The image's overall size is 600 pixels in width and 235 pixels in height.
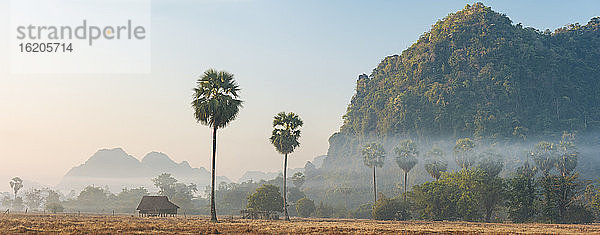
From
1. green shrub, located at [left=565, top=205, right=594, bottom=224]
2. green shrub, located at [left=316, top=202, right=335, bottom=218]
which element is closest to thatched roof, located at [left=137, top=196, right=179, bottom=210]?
green shrub, located at [left=316, top=202, right=335, bottom=218]

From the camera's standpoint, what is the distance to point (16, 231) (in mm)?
39188

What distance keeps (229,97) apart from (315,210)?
63.9m

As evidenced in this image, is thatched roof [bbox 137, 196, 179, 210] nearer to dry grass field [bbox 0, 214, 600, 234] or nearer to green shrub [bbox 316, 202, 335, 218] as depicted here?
dry grass field [bbox 0, 214, 600, 234]

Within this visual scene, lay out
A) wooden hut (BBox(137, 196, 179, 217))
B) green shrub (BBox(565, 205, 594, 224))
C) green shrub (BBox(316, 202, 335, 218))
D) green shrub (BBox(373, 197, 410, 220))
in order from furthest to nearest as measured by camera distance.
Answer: green shrub (BBox(316, 202, 335, 218)), wooden hut (BBox(137, 196, 179, 217)), green shrub (BBox(373, 197, 410, 220)), green shrub (BBox(565, 205, 594, 224))

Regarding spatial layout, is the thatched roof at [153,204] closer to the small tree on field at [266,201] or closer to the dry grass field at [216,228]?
the small tree on field at [266,201]

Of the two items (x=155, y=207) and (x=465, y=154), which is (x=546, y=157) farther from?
(x=155, y=207)

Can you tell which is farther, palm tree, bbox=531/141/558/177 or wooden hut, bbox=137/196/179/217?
palm tree, bbox=531/141/558/177

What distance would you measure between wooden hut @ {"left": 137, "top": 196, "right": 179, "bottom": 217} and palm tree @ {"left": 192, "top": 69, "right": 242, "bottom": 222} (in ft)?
118

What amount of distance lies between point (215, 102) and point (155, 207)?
4207 cm

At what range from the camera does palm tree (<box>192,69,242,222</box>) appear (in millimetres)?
61062

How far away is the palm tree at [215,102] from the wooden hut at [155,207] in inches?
1415

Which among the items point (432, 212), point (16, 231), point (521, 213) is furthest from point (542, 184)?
point (16, 231)

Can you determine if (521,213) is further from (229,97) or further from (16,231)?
(16,231)

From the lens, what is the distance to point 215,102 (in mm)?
60781
